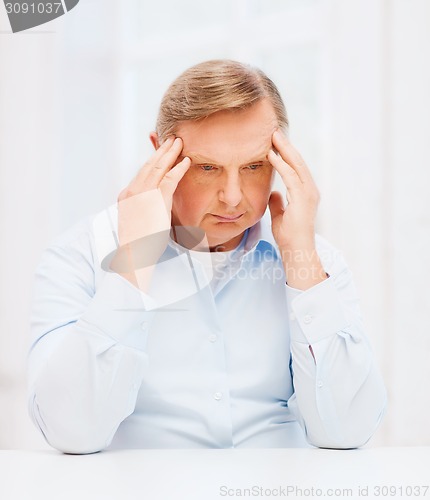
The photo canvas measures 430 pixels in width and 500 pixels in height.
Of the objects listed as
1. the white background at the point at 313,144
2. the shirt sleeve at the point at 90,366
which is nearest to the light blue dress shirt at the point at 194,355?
the shirt sleeve at the point at 90,366

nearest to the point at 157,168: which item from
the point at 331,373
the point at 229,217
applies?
the point at 229,217

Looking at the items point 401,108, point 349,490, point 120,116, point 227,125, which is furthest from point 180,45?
point 349,490

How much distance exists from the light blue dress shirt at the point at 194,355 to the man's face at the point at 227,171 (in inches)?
3.6

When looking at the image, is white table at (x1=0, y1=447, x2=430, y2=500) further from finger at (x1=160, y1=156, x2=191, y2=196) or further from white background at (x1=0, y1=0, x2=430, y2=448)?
white background at (x1=0, y1=0, x2=430, y2=448)

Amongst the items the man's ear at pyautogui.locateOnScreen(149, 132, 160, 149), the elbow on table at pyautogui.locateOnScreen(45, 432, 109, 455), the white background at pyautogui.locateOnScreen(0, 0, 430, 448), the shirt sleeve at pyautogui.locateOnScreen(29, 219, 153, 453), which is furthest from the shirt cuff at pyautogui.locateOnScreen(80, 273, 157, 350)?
the white background at pyautogui.locateOnScreen(0, 0, 430, 448)

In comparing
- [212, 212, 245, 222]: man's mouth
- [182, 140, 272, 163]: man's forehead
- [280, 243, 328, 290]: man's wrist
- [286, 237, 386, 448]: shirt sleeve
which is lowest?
[286, 237, 386, 448]: shirt sleeve

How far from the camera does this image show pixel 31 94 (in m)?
1.82

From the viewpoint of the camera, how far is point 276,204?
117 centimetres

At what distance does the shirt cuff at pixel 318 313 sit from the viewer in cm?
103

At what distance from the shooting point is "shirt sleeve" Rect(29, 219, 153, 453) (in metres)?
0.96

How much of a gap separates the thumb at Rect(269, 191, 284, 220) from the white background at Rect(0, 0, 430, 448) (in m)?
0.75

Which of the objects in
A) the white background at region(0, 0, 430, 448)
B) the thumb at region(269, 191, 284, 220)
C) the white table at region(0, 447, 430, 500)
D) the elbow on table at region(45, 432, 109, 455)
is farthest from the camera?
the white background at region(0, 0, 430, 448)

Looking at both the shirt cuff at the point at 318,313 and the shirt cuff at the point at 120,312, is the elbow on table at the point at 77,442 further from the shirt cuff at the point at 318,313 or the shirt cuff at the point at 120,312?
the shirt cuff at the point at 318,313

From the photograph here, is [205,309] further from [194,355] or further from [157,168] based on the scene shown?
[157,168]
